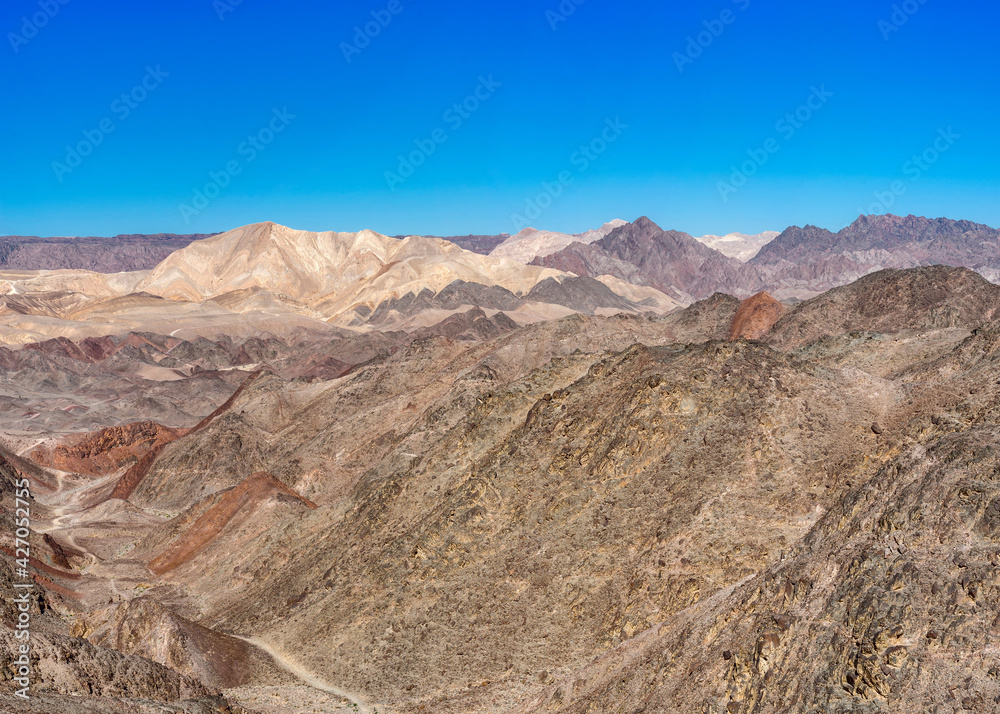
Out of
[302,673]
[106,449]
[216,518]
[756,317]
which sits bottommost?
[302,673]

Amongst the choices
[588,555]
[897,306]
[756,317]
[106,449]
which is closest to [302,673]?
[588,555]

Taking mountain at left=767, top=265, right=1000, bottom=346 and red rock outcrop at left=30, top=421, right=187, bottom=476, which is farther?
red rock outcrop at left=30, top=421, right=187, bottom=476

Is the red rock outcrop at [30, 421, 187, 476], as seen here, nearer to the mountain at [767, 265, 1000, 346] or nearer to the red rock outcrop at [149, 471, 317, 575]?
the red rock outcrop at [149, 471, 317, 575]

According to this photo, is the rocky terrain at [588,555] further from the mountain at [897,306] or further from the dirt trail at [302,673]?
the mountain at [897,306]

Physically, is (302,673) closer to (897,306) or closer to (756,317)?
(756,317)

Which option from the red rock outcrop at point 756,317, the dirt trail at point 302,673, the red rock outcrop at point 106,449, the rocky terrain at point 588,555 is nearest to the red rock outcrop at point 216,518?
the rocky terrain at point 588,555

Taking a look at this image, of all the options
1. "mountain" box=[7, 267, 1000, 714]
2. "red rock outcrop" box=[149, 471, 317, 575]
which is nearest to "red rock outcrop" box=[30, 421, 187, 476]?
"mountain" box=[7, 267, 1000, 714]
